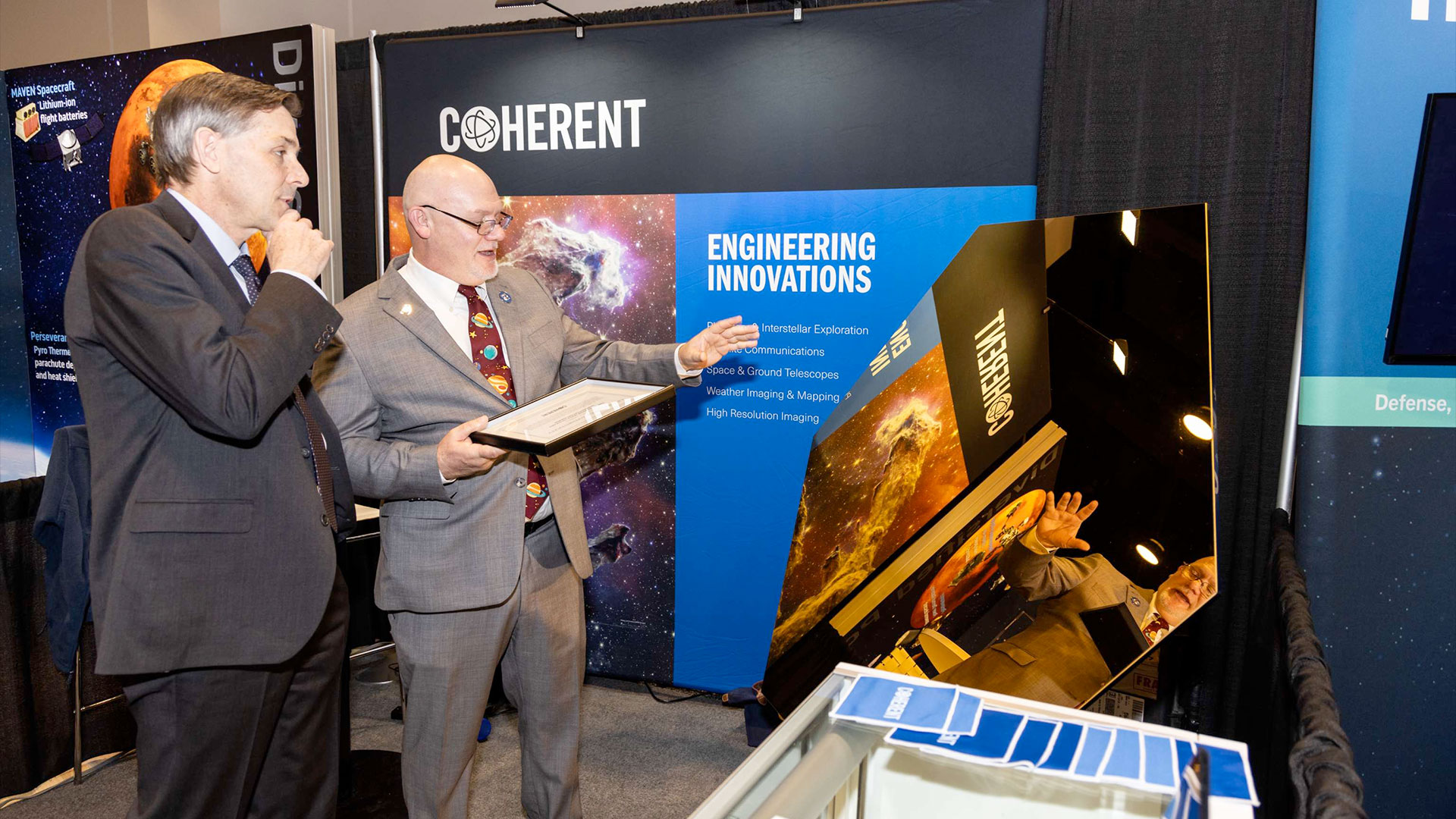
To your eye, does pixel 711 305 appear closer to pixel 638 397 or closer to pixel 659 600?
pixel 659 600

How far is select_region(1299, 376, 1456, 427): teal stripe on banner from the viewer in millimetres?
2160

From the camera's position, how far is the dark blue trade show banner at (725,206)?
315 cm

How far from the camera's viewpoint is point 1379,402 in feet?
7.14

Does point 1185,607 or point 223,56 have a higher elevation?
point 223,56

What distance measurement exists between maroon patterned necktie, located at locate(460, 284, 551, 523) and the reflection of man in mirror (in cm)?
109

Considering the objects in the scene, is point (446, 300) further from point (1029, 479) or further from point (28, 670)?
point (28, 670)

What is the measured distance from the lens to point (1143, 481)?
4.98 feet

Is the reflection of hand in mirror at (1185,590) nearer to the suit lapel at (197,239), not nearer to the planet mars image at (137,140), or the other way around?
the suit lapel at (197,239)

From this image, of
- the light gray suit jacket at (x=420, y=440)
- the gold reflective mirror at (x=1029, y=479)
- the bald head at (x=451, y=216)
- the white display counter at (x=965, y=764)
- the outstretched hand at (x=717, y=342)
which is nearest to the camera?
the white display counter at (x=965, y=764)

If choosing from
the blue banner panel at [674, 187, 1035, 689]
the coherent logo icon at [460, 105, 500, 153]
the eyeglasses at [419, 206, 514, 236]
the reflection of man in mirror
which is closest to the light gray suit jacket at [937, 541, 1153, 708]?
the reflection of man in mirror

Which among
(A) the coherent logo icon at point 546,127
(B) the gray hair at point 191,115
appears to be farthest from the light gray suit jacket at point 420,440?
(A) the coherent logo icon at point 546,127

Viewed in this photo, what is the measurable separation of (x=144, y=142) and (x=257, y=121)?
3025 millimetres

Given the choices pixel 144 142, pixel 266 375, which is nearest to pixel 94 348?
pixel 266 375

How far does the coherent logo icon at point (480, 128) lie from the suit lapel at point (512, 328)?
150 centimetres
